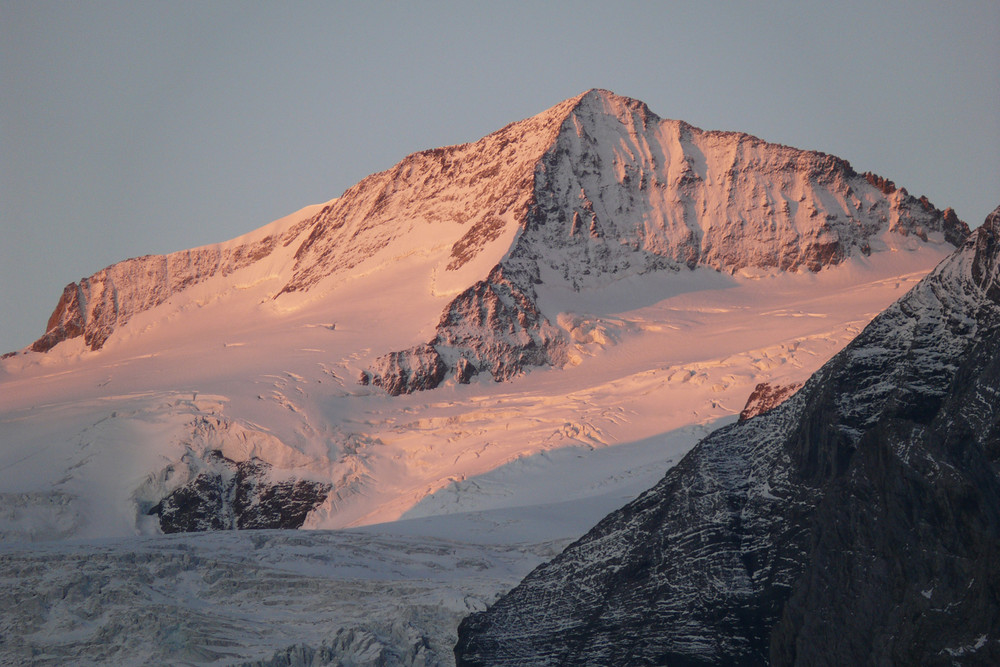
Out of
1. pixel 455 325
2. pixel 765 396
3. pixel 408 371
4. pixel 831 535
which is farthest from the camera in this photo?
pixel 455 325

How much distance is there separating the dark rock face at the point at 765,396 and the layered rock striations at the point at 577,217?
129ft

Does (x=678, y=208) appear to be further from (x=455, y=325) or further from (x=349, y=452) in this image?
(x=349, y=452)

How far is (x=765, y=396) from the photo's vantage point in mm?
94875

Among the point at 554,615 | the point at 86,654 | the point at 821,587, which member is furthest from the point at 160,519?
the point at 821,587

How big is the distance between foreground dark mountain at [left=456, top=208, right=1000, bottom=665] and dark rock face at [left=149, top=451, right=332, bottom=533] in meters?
66.7

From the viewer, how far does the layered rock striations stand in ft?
483

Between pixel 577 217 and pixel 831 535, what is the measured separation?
125 metres

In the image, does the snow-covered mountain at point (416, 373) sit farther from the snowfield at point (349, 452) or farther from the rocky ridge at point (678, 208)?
the rocky ridge at point (678, 208)

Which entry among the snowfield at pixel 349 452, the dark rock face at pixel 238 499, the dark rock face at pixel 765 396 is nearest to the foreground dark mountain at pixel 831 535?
the snowfield at pixel 349 452

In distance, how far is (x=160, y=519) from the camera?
9794cm

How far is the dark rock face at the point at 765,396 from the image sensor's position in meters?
90.8

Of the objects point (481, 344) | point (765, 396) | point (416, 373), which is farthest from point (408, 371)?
point (765, 396)

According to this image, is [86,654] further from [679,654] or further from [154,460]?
[154,460]

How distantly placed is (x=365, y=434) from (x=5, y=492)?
29.3 meters
